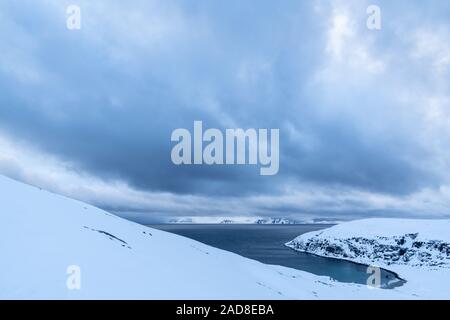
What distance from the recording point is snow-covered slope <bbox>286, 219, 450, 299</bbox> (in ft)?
252

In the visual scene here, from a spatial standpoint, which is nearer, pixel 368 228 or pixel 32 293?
pixel 32 293

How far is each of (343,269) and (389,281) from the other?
21847 millimetres

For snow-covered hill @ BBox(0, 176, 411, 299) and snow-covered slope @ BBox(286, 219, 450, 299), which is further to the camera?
snow-covered slope @ BBox(286, 219, 450, 299)

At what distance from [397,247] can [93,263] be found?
112280 millimetres

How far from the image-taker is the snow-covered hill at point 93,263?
15141mm

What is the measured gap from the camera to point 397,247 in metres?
104

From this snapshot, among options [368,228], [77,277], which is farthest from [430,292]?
[368,228]

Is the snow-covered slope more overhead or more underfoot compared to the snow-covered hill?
more underfoot

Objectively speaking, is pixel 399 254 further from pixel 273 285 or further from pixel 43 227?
pixel 43 227

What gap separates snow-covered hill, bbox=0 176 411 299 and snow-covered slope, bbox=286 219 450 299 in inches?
2047

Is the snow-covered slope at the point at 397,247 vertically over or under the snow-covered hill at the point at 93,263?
under

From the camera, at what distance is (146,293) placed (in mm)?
16891

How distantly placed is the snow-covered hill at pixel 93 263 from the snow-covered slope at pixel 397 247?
171ft

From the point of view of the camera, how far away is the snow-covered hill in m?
15.1
